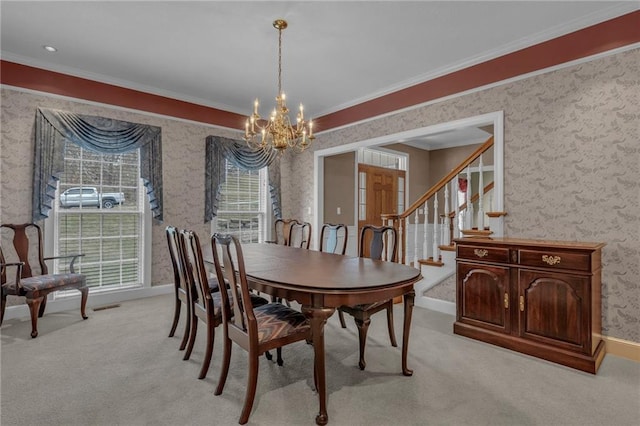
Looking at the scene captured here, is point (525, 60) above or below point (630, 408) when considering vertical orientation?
above

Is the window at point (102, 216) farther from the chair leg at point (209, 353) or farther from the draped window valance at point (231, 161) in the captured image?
the chair leg at point (209, 353)

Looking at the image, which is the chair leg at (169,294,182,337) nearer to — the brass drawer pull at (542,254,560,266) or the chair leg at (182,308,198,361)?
the chair leg at (182,308,198,361)

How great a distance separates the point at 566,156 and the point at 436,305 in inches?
80.1

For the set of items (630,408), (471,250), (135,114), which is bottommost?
(630,408)

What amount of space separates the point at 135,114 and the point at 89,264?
198 cm

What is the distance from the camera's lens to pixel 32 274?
3.53 meters

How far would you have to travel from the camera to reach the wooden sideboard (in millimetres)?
2385

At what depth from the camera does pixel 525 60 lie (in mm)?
3100

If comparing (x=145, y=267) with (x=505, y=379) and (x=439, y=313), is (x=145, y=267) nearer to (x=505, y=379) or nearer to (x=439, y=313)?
(x=439, y=313)

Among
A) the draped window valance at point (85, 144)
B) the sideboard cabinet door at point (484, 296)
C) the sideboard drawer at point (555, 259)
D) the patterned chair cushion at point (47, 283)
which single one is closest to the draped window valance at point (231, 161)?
the draped window valance at point (85, 144)

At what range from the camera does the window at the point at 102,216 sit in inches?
150

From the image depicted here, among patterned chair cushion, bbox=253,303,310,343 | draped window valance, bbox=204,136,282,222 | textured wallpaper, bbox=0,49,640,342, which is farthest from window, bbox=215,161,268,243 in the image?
patterned chair cushion, bbox=253,303,310,343

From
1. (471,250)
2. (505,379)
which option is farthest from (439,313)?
(505,379)

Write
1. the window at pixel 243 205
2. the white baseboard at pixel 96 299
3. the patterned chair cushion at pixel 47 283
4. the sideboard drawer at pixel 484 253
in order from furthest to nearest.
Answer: the window at pixel 243 205 → the white baseboard at pixel 96 299 → the patterned chair cushion at pixel 47 283 → the sideboard drawer at pixel 484 253
